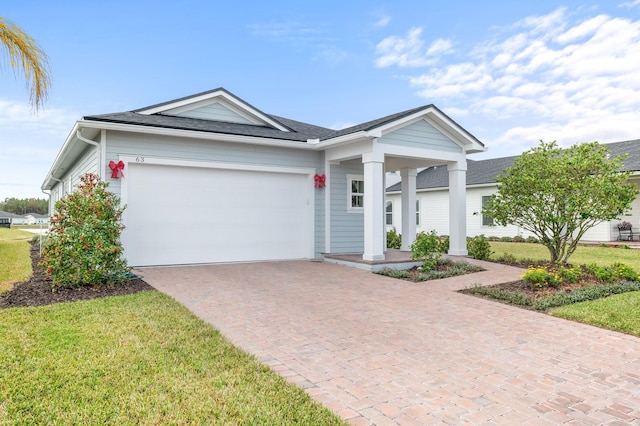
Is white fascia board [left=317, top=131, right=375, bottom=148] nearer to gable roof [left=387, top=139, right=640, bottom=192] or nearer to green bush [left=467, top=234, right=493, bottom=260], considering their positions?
green bush [left=467, top=234, right=493, bottom=260]

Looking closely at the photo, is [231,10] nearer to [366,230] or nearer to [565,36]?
[366,230]

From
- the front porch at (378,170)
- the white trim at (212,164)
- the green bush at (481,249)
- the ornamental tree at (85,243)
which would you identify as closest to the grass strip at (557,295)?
the front porch at (378,170)

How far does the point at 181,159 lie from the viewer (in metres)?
9.52

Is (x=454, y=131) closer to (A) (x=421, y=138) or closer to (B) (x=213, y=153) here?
(A) (x=421, y=138)

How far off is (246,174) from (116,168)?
311cm

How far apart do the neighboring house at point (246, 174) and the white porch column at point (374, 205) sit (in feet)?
0.08

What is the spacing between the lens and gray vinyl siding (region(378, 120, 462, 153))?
33.2 ft

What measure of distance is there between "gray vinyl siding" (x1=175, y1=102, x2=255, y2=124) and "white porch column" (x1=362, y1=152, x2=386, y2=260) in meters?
4.37

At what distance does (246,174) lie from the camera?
10469 millimetres

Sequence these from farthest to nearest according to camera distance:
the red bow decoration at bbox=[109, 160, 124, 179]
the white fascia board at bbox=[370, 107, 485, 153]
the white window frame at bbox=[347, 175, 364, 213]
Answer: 1. the white window frame at bbox=[347, 175, 364, 213]
2. the white fascia board at bbox=[370, 107, 485, 153]
3. the red bow decoration at bbox=[109, 160, 124, 179]

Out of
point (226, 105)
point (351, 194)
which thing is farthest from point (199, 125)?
point (351, 194)

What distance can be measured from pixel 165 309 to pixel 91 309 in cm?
106

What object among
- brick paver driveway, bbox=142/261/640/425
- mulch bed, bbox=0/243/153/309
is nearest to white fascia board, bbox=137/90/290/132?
mulch bed, bbox=0/243/153/309

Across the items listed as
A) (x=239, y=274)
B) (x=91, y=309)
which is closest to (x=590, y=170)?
(x=239, y=274)
